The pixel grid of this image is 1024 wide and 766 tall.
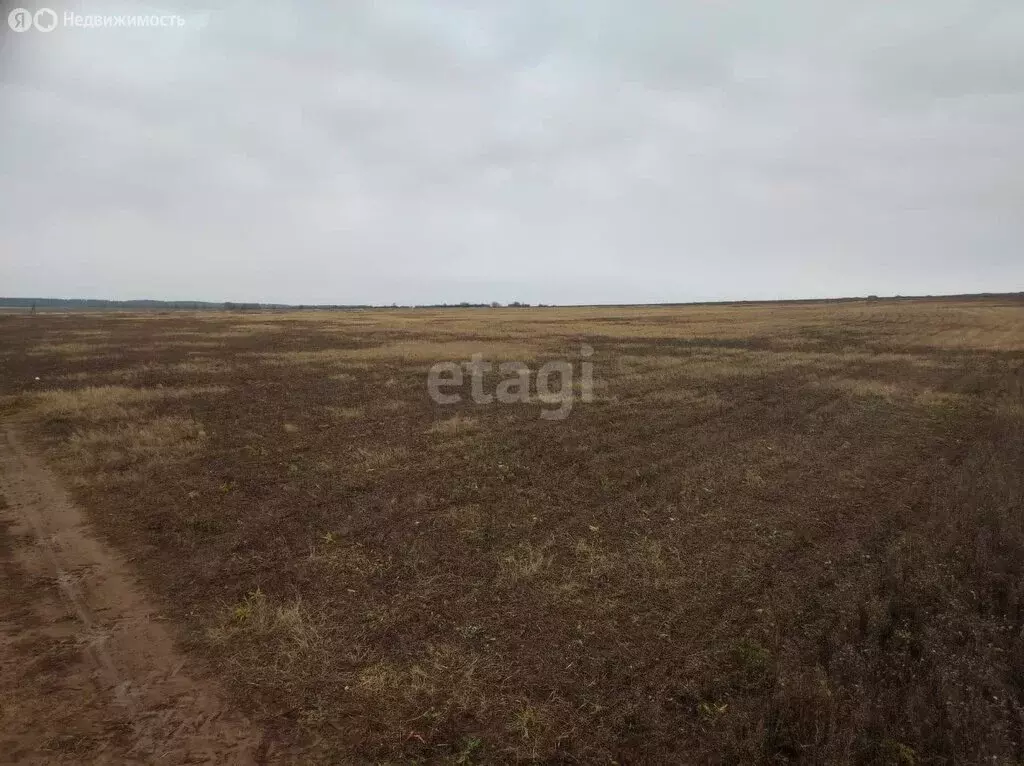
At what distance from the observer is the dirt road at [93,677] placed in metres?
3.70

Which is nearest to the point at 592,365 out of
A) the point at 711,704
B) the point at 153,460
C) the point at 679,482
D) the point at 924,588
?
the point at 679,482

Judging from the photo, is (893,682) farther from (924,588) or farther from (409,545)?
(409,545)

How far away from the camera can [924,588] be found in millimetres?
5324

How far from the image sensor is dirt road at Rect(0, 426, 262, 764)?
370cm
